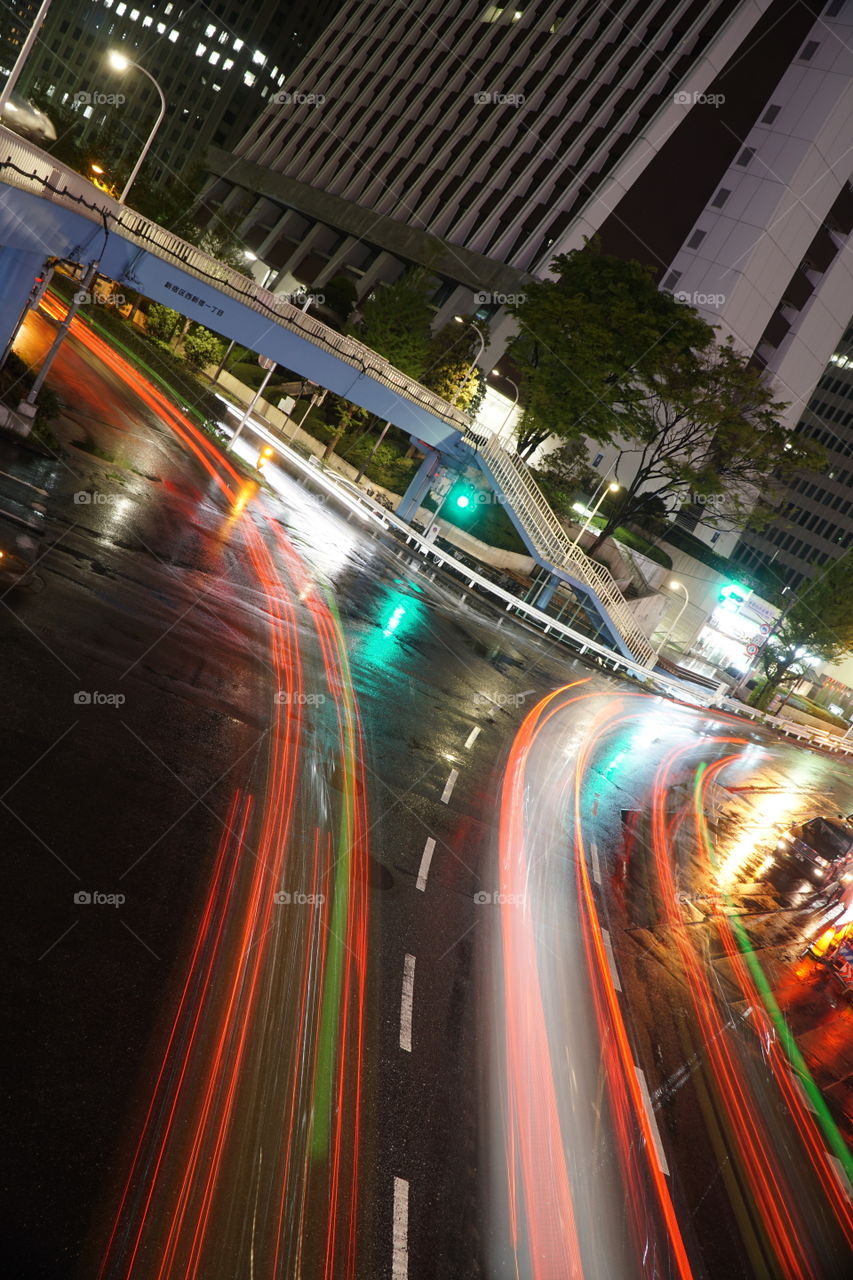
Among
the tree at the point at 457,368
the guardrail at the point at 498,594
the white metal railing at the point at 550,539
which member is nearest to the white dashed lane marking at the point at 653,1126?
the guardrail at the point at 498,594

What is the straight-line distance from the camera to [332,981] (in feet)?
27.1

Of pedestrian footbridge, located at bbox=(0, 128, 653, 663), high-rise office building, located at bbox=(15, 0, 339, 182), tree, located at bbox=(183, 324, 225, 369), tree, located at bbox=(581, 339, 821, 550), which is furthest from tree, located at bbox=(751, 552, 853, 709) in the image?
high-rise office building, located at bbox=(15, 0, 339, 182)

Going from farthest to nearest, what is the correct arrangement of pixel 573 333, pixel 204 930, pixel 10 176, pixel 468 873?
pixel 573 333 → pixel 10 176 → pixel 468 873 → pixel 204 930

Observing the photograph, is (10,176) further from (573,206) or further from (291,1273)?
(573,206)

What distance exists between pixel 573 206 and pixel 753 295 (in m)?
17.8

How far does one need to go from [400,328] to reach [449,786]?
4781cm

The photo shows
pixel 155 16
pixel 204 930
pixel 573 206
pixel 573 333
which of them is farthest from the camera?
pixel 155 16

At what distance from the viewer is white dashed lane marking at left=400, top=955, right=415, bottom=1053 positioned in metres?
7.94

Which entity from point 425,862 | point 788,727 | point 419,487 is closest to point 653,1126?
point 425,862

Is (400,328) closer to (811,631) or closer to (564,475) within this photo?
(564,475)

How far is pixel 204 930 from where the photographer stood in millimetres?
8023

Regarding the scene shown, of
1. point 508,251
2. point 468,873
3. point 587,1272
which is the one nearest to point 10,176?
point 468,873

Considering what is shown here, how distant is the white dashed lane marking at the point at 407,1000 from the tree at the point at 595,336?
3856 cm

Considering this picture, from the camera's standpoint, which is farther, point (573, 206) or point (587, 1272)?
point (573, 206)
